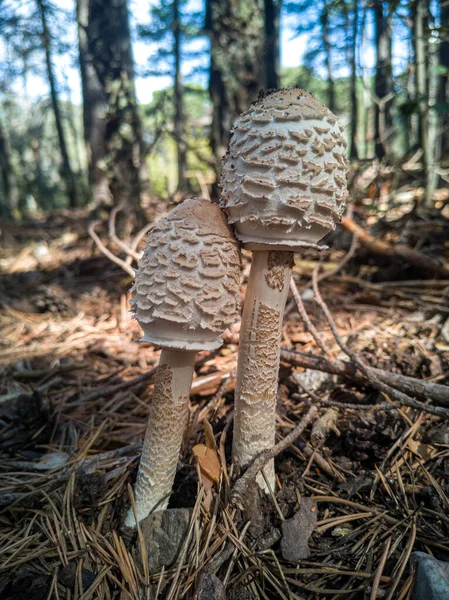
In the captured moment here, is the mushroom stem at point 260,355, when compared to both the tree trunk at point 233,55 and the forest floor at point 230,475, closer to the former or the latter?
the forest floor at point 230,475

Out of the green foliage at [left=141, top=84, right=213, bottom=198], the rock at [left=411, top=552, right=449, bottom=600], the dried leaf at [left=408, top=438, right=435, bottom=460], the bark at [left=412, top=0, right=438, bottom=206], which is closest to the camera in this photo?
the rock at [left=411, top=552, right=449, bottom=600]

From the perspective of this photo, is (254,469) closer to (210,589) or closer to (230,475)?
Answer: (230,475)

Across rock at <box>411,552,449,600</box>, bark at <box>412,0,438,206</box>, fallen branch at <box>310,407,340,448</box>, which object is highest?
bark at <box>412,0,438,206</box>

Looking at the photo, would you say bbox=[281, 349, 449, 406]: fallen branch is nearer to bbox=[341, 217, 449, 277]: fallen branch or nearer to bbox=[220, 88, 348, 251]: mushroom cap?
bbox=[220, 88, 348, 251]: mushroom cap

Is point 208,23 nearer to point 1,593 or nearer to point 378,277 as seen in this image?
point 378,277

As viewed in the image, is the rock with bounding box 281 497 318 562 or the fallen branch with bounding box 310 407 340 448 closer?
the rock with bounding box 281 497 318 562

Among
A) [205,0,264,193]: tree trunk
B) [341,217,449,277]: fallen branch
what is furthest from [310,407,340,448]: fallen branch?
[205,0,264,193]: tree trunk
